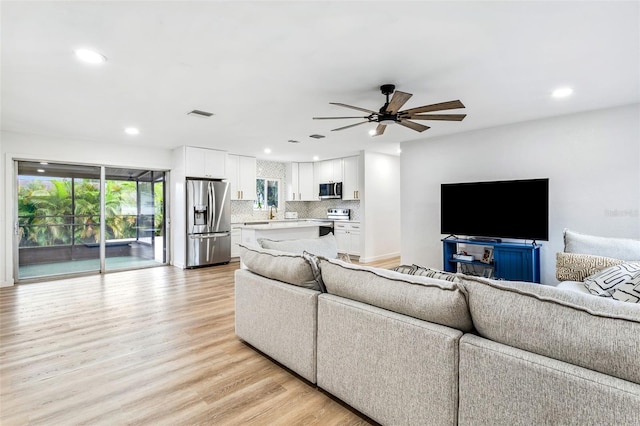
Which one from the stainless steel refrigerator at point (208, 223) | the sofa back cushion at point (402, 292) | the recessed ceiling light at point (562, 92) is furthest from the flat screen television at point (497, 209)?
the stainless steel refrigerator at point (208, 223)

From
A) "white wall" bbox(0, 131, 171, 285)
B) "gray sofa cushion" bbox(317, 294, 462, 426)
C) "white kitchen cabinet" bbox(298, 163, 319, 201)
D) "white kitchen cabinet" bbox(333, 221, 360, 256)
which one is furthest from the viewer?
"white kitchen cabinet" bbox(298, 163, 319, 201)

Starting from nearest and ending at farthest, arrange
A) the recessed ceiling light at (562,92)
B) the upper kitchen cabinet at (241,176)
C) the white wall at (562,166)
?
1. the recessed ceiling light at (562,92)
2. the white wall at (562,166)
3. the upper kitchen cabinet at (241,176)

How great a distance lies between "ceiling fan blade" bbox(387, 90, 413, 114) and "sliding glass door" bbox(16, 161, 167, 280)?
5220 millimetres

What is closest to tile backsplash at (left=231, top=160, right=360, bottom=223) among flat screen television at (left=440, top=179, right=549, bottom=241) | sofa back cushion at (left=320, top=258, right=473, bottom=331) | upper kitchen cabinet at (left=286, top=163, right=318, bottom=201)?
upper kitchen cabinet at (left=286, top=163, right=318, bottom=201)

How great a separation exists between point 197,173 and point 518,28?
17.8ft

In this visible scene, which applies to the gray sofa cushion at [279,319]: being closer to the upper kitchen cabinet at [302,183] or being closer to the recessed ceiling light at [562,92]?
the recessed ceiling light at [562,92]

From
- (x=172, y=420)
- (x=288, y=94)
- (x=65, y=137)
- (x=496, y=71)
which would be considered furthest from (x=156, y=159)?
(x=496, y=71)

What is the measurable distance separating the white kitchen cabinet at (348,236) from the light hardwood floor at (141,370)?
145 inches

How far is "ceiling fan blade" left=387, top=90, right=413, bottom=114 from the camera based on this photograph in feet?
8.60

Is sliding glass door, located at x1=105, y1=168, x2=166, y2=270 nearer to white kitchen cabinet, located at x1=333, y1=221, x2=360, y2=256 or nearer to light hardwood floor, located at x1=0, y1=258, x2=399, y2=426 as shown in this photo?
light hardwood floor, located at x1=0, y1=258, x2=399, y2=426

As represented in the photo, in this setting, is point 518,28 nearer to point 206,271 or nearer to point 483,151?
point 483,151

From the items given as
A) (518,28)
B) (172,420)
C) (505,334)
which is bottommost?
(172,420)

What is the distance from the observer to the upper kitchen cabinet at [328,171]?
7627mm

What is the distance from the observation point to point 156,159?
20.3 ft
